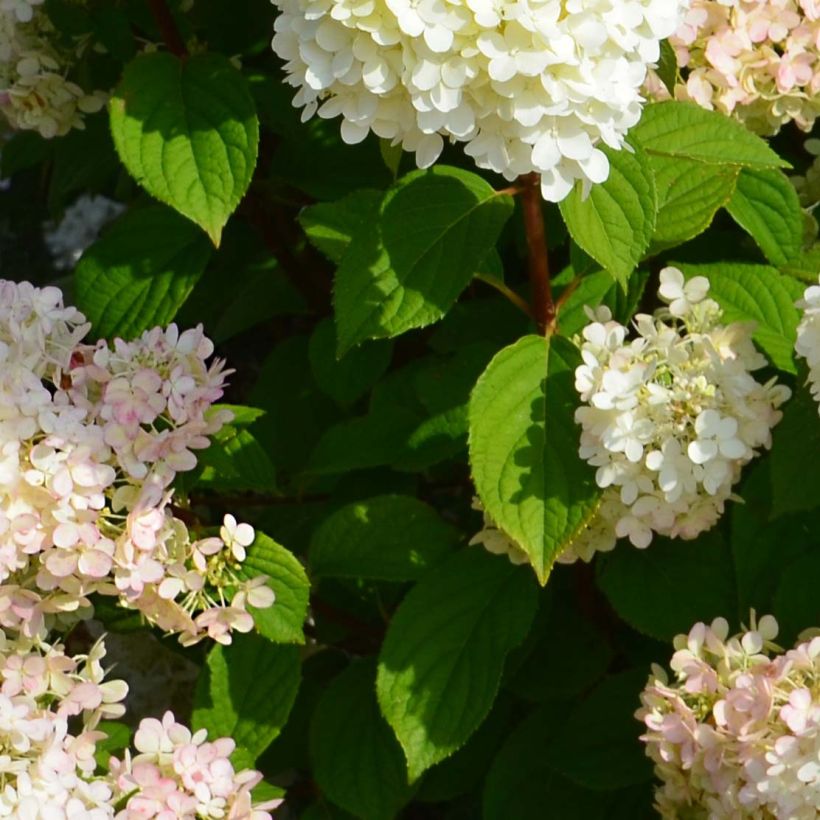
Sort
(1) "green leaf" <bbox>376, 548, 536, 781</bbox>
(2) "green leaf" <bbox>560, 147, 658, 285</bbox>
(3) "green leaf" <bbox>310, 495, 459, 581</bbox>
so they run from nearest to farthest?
(2) "green leaf" <bbox>560, 147, 658, 285</bbox> → (1) "green leaf" <bbox>376, 548, 536, 781</bbox> → (3) "green leaf" <bbox>310, 495, 459, 581</bbox>

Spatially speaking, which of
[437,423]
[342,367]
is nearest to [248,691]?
[437,423]

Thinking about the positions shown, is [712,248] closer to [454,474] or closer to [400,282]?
[454,474]

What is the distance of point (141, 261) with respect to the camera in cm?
202

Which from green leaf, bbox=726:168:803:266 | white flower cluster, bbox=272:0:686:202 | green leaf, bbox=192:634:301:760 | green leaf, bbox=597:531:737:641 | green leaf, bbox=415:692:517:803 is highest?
white flower cluster, bbox=272:0:686:202

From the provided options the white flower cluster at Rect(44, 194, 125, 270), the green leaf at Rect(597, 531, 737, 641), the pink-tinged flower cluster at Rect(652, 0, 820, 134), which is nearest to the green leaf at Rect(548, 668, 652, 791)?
the green leaf at Rect(597, 531, 737, 641)

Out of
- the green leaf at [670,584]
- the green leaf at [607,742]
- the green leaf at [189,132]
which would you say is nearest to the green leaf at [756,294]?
the green leaf at [670,584]

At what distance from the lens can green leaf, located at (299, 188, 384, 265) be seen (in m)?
1.74

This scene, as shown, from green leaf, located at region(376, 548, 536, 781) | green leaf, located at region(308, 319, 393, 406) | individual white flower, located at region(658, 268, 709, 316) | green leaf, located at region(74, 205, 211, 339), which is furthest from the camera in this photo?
green leaf, located at region(308, 319, 393, 406)

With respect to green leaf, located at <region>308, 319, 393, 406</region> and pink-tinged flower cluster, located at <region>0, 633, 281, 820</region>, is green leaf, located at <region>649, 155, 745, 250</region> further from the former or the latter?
pink-tinged flower cluster, located at <region>0, 633, 281, 820</region>

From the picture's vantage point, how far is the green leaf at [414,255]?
154 cm

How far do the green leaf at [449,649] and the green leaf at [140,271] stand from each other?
1.83ft

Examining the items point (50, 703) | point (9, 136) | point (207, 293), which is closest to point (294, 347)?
point (207, 293)

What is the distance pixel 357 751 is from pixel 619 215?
872 mm

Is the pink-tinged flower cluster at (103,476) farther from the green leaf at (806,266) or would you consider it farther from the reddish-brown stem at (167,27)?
the green leaf at (806,266)
